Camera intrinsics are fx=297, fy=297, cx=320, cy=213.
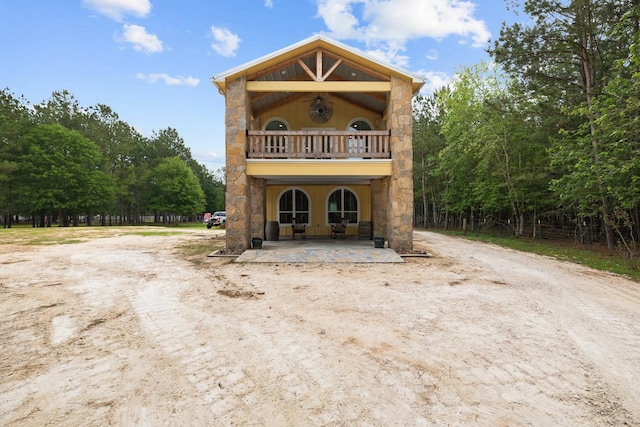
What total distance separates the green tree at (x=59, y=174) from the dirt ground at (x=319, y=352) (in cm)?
2701

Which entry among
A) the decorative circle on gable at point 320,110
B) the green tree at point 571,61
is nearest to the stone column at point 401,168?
the decorative circle on gable at point 320,110

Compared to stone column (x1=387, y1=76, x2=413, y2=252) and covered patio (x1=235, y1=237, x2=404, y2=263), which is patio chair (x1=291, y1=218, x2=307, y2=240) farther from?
stone column (x1=387, y1=76, x2=413, y2=252)

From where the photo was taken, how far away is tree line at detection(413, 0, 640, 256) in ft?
29.3

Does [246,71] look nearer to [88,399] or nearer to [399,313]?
[399,313]

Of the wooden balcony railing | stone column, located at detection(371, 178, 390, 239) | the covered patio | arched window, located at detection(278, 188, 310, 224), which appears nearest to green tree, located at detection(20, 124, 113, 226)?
arched window, located at detection(278, 188, 310, 224)

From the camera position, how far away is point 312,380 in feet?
8.73

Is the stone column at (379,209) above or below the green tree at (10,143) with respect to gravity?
below

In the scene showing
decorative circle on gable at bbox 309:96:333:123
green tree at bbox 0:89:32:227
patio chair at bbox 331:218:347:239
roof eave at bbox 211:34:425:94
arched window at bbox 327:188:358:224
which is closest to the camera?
roof eave at bbox 211:34:425:94

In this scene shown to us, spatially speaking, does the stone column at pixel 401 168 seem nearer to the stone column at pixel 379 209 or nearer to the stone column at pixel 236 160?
the stone column at pixel 379 209

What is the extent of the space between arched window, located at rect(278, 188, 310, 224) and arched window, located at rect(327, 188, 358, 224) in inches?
43.3

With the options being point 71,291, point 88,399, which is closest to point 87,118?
point 71,291

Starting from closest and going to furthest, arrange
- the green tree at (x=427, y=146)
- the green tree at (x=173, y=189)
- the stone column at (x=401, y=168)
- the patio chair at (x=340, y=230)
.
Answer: the stone column at (x=401, y=168) < the patio chair at (x=340, y=230) < the green tree at (x=427, y=146) < the green tree at (x=173, y=189)

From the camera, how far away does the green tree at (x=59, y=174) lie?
1035 inches

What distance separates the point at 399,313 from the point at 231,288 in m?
3.26
